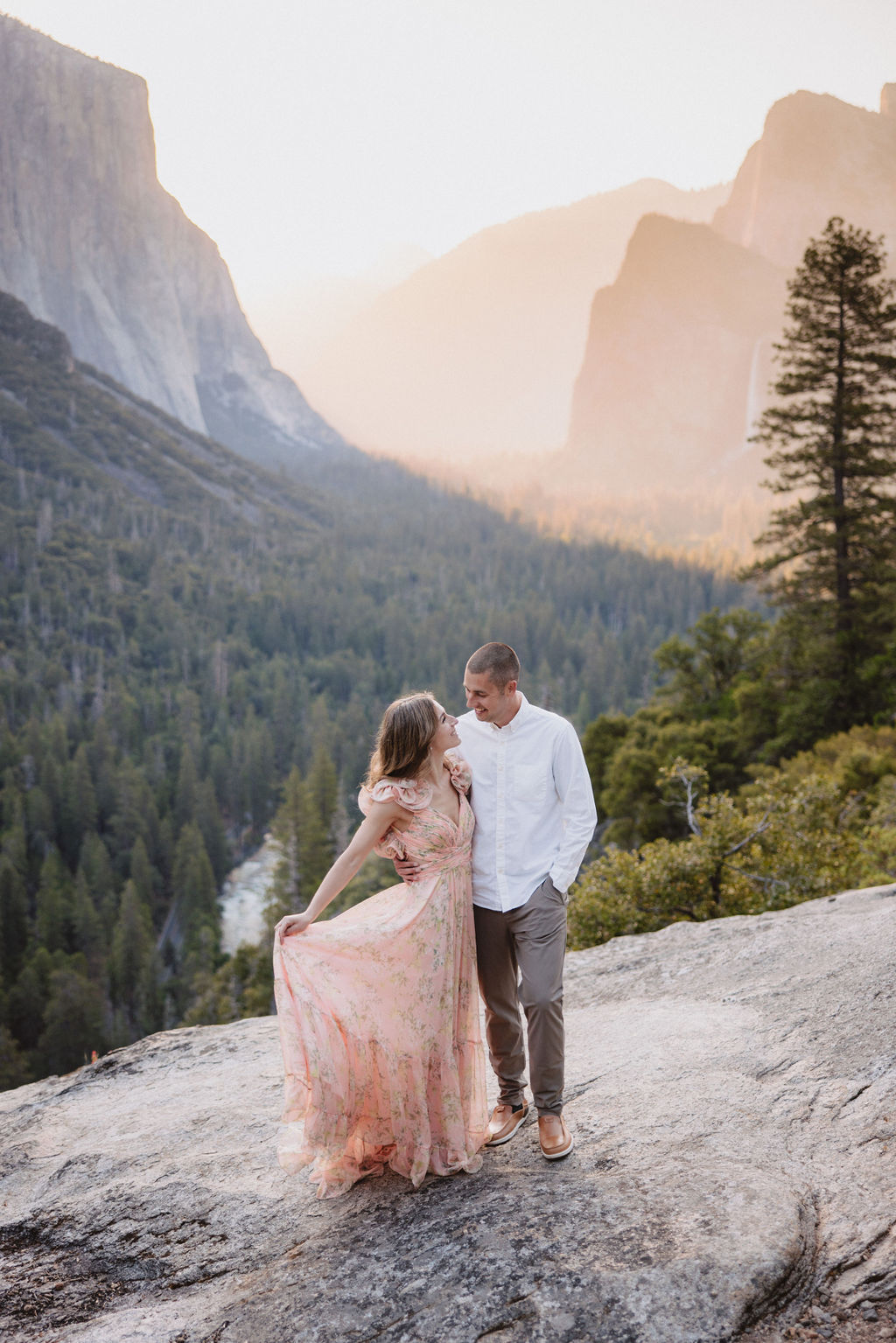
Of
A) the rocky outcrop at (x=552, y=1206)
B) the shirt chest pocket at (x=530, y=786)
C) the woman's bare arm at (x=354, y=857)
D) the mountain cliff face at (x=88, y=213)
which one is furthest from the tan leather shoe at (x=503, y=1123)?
the mountain cliff face at (x=88, y=213)

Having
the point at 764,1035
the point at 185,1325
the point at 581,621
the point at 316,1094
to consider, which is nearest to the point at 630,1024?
the point at 764,1035

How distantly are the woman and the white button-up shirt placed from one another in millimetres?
119

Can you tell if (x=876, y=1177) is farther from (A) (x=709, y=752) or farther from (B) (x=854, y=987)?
(A) (x=709, y=752)

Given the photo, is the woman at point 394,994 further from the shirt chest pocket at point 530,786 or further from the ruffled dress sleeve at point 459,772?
the shirt chest pocket at point 530,786

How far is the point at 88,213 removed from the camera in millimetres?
165375

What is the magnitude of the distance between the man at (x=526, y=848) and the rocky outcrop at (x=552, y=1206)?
638 millimetres

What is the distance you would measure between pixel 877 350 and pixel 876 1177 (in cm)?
2438

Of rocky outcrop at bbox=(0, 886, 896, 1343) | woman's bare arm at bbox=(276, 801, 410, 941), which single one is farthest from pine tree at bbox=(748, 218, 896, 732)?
woman's bare arm at bbox=(276, 801, 410, 941)

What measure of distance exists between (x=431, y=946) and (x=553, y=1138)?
1179mm

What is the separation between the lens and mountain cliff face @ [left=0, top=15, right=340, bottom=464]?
154750 mm

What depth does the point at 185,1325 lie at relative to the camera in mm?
3598

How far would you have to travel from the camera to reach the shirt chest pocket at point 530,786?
4.45 m

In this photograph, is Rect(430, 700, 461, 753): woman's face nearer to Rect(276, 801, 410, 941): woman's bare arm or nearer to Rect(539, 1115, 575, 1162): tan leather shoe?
Rect(276, 801, 410, 941): woman's bare arm

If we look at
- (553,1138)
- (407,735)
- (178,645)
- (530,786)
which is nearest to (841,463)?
(530,786)
